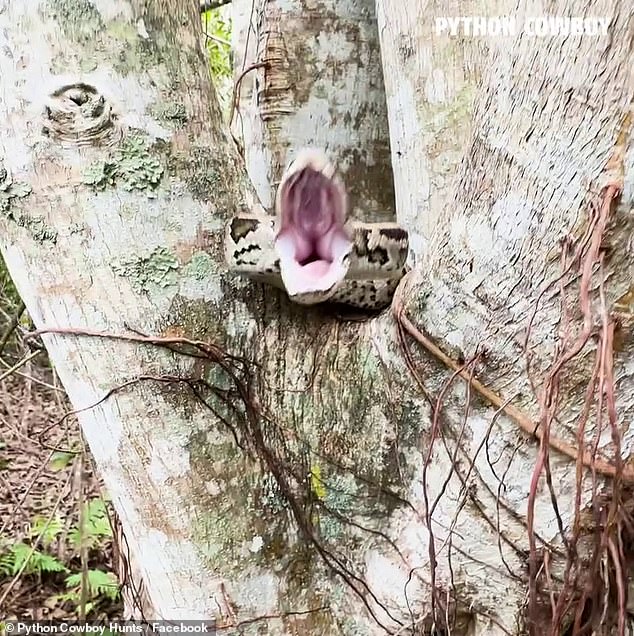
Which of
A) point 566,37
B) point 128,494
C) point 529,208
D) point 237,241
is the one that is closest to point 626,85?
point 566,37

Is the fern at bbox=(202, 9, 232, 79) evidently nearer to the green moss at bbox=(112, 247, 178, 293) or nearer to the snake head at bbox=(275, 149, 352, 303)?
the snake head at bbox=(275, 149, 352, 303)

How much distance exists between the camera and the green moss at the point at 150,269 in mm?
1336

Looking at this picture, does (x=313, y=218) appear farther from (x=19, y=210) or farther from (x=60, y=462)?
(x=60, y=462)

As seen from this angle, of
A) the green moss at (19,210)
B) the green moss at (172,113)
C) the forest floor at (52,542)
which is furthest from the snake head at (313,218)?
the forest floor at (52,542)

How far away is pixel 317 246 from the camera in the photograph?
156 cm

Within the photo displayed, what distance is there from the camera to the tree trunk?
1.15m

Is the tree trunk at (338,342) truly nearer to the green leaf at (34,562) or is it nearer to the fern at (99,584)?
the fern at (99,584)

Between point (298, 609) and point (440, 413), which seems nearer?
point (440, 413)

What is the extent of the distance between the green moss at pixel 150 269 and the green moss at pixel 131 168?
0.11 meters

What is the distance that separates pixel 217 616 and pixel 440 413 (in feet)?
1.79

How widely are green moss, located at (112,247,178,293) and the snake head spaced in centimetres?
21

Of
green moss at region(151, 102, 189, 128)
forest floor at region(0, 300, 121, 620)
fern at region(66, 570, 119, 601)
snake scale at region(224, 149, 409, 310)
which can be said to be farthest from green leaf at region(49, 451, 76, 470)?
green moss at region(151, 102, 189, 128)

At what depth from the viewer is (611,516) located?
3.79ft

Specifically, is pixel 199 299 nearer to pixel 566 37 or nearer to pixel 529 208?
pixel 529 208
